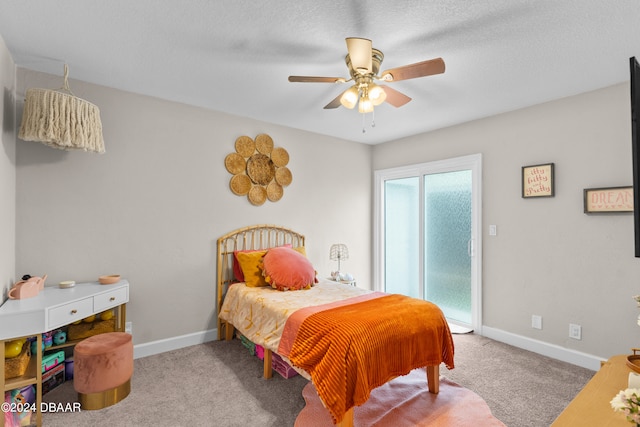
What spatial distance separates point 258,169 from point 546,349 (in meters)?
3.56

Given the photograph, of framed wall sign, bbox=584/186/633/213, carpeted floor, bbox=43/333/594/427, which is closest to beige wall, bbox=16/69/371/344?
carpeted floor, bbox=43/333/594/427

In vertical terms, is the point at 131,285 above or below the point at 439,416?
above

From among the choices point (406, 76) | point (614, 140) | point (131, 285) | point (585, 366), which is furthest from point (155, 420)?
point (614, 140)

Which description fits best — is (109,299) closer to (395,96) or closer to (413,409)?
→ (413,409)

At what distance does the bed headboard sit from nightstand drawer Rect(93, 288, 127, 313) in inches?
38.3

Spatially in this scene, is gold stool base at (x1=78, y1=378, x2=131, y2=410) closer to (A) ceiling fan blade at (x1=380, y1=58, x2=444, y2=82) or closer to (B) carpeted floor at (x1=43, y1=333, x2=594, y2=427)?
(B) carpeted floor at (x1=43, y1=333, x2=594, y2=427)

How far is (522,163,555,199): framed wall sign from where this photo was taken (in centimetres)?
312

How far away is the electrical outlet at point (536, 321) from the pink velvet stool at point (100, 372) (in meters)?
3.71

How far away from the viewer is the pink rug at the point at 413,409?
206cm

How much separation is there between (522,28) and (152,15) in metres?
2.27

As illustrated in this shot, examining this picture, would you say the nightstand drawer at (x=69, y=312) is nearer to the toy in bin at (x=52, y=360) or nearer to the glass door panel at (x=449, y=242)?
the toy in bin at (x=52, y=360)

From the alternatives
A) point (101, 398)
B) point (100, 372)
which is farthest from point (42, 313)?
point (101, 398)

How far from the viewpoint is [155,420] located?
2.12 meters

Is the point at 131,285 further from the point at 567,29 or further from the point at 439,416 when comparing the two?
the point at 567,29
